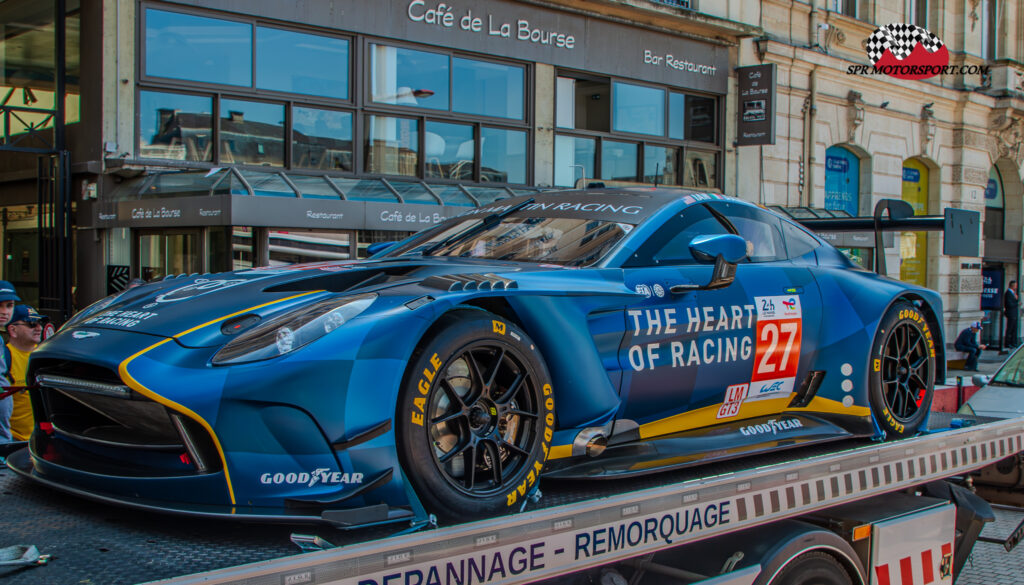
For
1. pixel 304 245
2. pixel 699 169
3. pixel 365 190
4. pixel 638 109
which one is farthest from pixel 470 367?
pixel 699 169

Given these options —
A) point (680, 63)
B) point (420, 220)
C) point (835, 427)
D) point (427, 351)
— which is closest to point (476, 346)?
point (427, 351)

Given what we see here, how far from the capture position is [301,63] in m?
13.4

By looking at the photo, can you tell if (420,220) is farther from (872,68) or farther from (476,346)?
(872,68)

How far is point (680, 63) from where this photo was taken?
1802 centimetres

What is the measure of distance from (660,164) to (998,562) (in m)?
12.1

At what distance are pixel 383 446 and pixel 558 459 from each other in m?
0.84

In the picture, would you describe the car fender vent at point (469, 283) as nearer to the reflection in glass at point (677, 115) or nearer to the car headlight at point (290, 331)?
the car headlight at point (290, 331)

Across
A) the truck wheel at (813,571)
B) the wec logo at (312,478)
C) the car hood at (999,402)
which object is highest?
the wec logo at (312,478)

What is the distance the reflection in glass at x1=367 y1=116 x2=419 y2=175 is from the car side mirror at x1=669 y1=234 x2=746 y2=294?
1070 centimetres

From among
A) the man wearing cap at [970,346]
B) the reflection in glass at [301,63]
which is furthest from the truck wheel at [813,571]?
the man wearing cap at [970,346]

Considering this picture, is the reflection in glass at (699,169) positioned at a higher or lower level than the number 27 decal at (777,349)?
higher

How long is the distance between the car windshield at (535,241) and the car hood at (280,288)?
0.69ft

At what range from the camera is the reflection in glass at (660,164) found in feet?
58.4

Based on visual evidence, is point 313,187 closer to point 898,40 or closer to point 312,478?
point 312,478
